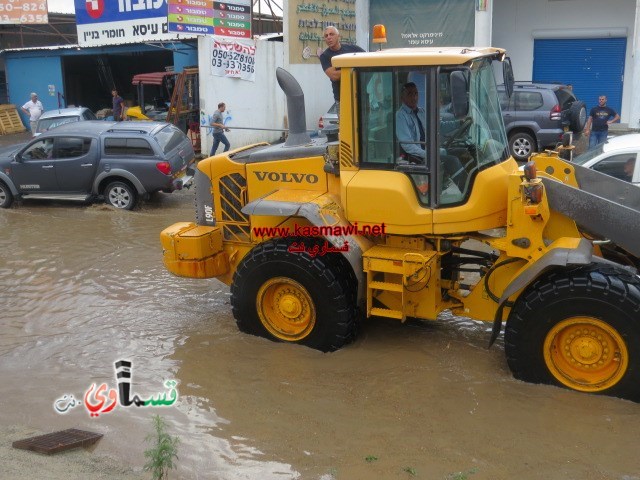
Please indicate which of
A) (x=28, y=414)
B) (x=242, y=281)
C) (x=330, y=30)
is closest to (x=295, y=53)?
(x=330, y=30)

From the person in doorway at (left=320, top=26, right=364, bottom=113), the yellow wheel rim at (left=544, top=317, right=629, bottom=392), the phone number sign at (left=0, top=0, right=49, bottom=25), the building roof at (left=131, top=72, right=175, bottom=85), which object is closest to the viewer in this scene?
the yellow wheel rim at (left=544, top=317, right=629, bottom=392)

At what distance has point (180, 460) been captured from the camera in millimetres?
5203

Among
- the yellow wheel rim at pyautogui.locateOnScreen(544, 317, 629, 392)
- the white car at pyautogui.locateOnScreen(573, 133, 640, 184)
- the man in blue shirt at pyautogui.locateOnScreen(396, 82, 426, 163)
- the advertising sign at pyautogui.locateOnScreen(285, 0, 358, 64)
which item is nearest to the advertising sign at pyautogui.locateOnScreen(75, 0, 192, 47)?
the advertising sign at pyautogui.locateOnScreen(285, 0, 358, 64)

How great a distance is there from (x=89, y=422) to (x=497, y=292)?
3.46 meters

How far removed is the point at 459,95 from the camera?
219 inches

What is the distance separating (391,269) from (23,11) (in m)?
23.5

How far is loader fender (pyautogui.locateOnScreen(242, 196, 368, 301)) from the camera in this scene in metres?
6.41

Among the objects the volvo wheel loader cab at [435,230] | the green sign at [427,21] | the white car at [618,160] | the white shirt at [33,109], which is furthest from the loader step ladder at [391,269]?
the white shirt at [33,109]

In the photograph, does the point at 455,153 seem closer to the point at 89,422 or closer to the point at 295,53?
the point at 89,422

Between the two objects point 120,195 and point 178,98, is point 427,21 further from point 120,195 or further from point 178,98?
point 120,195

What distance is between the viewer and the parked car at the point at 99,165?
43.8 ft

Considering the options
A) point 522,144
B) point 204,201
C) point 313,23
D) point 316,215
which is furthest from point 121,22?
point 316,215

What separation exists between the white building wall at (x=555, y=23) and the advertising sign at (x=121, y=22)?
1038 centimetres

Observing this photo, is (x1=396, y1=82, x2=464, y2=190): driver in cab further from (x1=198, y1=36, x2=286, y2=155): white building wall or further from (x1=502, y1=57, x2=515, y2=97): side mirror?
(x1=198, y1=36, x2=286, y2=155): white building wall
